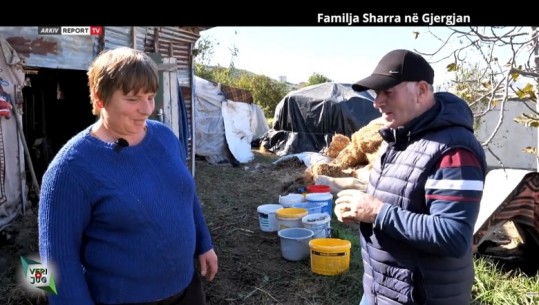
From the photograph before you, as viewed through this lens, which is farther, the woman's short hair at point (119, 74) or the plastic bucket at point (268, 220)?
the plastic bucket at point (268, 220)

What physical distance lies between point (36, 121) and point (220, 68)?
1906 centimetres

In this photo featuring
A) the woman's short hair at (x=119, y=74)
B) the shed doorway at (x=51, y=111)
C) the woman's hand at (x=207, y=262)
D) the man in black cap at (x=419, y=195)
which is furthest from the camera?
the shed doorway at (x=51, y=111)

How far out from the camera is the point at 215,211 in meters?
6.89

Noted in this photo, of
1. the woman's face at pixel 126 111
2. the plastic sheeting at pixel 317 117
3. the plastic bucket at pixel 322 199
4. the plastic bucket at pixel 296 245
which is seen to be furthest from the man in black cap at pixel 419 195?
the plastic sheeting at pixel 317 117

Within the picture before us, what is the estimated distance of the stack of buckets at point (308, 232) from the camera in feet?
13.8

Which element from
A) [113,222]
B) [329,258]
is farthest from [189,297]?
[329,258]

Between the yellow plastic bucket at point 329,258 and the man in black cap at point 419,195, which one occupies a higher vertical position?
the man in black cap at point 419,195

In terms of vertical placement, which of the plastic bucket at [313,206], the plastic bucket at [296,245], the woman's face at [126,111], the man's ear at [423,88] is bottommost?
the plastic bucket at [296,245]

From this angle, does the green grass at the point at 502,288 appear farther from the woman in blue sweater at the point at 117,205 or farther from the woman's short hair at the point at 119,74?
the woman's short hair at the point at 119,74

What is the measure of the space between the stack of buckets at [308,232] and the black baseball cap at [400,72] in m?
2.66

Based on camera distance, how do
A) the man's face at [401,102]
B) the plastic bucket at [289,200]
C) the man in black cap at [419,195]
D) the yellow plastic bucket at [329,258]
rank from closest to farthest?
the man in black cap at [419,195] → the man's face at [401,102] → the yellow plastic bucket at [329,258] → the plastic bucket at [289,200]

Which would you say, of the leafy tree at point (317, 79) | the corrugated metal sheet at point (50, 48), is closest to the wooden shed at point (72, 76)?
the corrugated metal sheet at point (50, 48)
